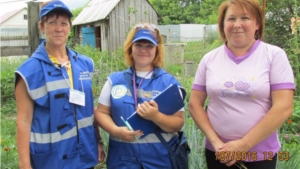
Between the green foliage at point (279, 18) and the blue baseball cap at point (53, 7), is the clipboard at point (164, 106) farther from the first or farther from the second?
the green foliage at point (279, 18)

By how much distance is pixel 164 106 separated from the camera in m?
1.82

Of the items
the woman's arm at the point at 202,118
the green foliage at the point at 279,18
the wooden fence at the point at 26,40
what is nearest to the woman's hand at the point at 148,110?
the woman's arm at the point at 202,118

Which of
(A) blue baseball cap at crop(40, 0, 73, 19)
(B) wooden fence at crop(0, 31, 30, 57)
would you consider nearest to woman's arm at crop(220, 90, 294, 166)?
(A) blue baseball cap at crop(40, 0, 73, 19)

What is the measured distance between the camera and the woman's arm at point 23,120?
1714mm

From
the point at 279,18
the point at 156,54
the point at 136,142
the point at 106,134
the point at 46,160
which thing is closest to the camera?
the point at 46,160

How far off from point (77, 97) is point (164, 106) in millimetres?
540

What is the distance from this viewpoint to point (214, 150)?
1916 millimetres

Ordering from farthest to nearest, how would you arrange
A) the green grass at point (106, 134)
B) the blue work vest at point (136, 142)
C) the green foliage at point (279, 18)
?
the green foliage at point (279, 18)
the green grass at point (106, 134)
the blue work vest at point (136, 142)

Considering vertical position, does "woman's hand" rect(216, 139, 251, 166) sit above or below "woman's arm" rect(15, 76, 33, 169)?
below

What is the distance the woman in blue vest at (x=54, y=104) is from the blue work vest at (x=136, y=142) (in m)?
0.18

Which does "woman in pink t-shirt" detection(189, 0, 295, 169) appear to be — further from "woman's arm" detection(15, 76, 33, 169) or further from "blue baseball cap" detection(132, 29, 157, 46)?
"woman's arm" detection(15, 76, 33, 169)

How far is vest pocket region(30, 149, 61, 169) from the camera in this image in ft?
5.79

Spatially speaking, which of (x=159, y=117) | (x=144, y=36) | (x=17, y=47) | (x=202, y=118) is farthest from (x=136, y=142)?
(x=17, y=47)
